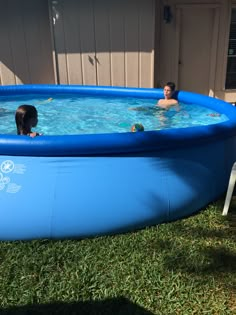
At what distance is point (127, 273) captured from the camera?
288 cm

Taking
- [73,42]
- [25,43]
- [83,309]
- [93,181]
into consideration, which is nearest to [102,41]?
[73,42]

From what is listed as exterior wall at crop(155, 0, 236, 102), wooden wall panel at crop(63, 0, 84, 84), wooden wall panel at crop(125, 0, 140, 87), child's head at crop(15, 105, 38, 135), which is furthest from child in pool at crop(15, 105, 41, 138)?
exterior wall at crop(155, 0, 236, 102)

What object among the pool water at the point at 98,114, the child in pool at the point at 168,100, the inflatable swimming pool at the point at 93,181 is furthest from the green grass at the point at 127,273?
the child in pool at the point at 168,100

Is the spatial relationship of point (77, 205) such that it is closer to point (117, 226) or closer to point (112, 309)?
point (117, 226)

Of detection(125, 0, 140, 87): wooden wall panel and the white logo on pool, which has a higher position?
detection(125, 0, 140, 87): wooden wall panel

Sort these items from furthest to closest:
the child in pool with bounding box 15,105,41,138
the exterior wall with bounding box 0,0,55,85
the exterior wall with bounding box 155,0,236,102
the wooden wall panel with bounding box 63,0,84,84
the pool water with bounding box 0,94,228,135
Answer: the exterior wall with bounding box 155,0,236,102 → the exterior wall with bounding box 0,0,55,85 → the wooden wall panel with bounding box 63,0,84,84 → the pool water with bounding box 0,94,228,135 → the child in pool with bounding box 15,105,41,138

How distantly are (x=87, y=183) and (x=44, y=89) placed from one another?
14.4ft

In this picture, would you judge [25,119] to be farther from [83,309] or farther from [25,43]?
[25,43]

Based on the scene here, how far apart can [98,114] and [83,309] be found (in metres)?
4.35

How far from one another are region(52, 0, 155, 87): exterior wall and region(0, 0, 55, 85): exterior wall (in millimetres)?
445

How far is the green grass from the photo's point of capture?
2553mm

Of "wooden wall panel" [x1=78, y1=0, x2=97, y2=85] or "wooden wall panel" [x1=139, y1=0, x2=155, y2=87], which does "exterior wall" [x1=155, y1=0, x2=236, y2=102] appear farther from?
"wooden wall panel" [x1=78, y1=0, x2=97, y2=85]

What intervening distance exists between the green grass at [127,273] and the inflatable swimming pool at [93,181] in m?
0.15

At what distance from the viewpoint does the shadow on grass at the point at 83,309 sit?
97.6 inches
